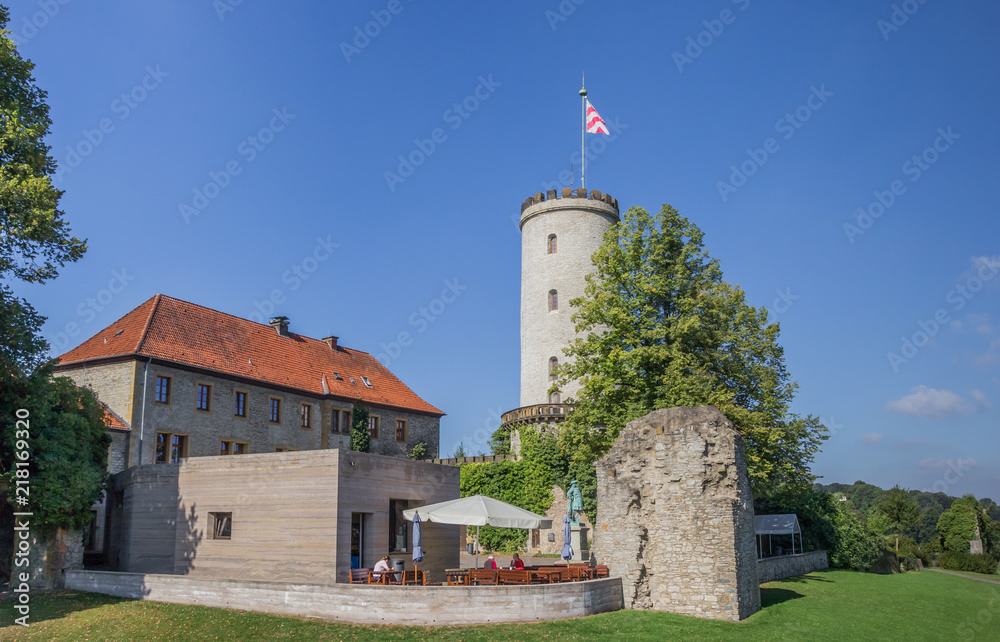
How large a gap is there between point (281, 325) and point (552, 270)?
54.3 ft

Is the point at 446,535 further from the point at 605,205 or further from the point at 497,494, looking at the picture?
the point at 605,205

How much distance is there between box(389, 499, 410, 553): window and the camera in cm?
2144

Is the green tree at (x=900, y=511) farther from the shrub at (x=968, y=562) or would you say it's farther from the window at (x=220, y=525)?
the window at (x=220, y=525)

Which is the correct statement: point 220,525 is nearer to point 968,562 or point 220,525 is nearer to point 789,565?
point 789,565

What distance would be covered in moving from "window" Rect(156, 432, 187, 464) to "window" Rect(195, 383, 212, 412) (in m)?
1.63

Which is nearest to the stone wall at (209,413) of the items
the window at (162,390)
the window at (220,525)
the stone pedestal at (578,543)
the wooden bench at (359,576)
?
the window at (162,390)

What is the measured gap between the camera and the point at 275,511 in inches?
785

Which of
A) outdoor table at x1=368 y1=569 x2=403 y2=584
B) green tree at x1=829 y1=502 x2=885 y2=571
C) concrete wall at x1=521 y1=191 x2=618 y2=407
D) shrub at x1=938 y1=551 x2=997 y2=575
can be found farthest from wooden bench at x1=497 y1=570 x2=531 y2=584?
shrub at x1=938 y1=551 x2=997 y2=575

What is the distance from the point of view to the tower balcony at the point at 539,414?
1651 inches

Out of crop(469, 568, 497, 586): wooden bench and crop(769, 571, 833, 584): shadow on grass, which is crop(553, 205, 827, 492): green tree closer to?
crop(769, 571, 833, 584): shadow on grass

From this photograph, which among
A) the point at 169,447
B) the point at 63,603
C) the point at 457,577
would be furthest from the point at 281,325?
the point at 457,577

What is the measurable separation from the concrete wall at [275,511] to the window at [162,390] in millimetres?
8400

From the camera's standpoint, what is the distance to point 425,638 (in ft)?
50.2

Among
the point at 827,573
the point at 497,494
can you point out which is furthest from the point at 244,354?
the point at 827,573
